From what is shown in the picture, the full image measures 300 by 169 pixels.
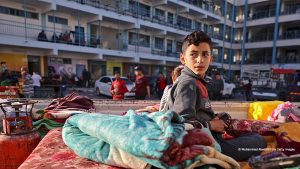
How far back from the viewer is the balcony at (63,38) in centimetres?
1306

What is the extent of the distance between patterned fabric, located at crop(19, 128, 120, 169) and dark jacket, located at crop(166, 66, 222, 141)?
69 cm

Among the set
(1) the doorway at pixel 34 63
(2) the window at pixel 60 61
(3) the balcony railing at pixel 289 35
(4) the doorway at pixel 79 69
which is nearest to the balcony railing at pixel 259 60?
(3) the balcony railing at pixel 289 35

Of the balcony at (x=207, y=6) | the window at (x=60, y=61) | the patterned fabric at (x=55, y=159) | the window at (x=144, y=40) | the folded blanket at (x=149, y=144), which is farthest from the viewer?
the balcony at (x=207, y=6)

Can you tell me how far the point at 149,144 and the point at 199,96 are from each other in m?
0.66

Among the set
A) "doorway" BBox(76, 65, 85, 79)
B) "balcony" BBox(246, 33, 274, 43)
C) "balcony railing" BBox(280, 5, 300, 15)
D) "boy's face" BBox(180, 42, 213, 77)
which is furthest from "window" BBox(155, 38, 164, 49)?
"boy's face" BBox(180, 42, 213, 77)

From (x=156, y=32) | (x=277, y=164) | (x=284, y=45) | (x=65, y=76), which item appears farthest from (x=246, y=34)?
(x=277, y=164)

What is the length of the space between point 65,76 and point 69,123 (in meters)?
15.5

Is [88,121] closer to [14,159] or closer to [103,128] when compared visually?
[103,128]

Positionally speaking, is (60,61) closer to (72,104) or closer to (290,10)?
(72,104)

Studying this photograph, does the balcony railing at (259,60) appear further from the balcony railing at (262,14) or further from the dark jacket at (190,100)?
the dark jacket at (190,100)

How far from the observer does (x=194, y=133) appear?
4.00 feet

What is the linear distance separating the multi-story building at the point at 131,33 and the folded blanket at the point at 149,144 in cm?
1390

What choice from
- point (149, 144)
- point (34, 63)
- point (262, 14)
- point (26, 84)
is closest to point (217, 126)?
point (149, 144)

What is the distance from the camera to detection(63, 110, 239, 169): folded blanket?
1.04 meters
